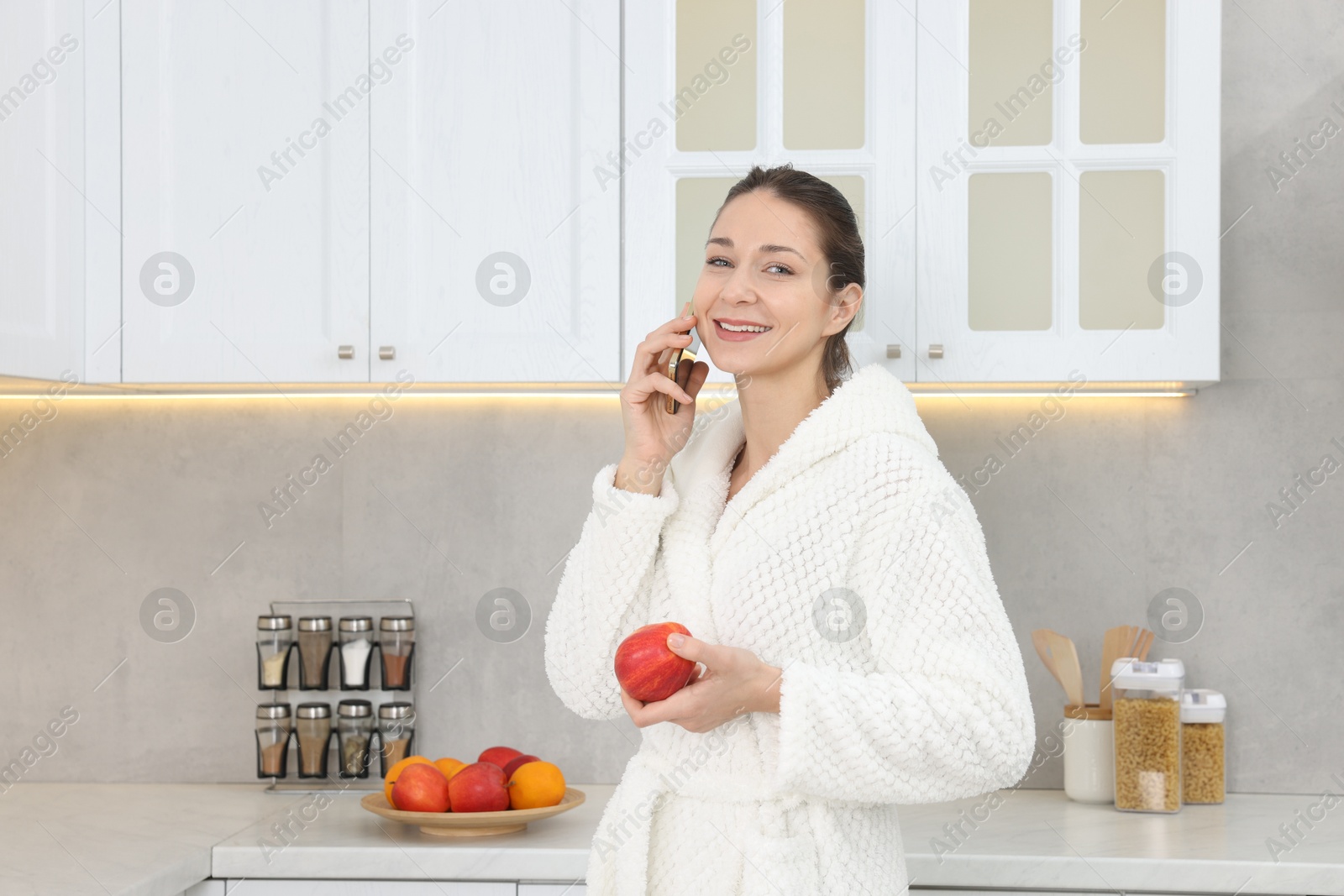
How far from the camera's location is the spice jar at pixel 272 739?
2064 mm

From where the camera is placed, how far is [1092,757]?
1.95 m

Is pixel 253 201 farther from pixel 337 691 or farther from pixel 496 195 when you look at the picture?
pixel 337 691

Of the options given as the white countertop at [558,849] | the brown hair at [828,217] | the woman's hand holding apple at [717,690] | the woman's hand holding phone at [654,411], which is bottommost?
the white countertop at [558,849]

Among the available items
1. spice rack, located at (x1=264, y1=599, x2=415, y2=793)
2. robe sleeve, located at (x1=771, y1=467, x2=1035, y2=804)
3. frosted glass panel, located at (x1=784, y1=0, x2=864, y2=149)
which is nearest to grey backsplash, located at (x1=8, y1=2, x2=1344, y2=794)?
spice rack, located at (x1=264, y1=599, x2=415, y2=793)

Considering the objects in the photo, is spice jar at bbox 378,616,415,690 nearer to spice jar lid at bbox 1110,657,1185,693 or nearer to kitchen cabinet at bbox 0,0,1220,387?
kitchen cabinet at bbox 0,0,1220,387

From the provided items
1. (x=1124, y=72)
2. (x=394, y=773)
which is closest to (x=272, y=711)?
(x=394, y=773)

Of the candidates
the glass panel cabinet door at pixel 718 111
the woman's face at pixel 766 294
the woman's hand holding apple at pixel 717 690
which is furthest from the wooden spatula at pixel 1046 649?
the woman's hand holding apple at pixel 717 690

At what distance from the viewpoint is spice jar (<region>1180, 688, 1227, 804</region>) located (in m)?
1.95

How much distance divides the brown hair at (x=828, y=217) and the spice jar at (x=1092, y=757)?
93cm

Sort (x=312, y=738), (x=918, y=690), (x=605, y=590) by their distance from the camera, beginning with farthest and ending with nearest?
1. (x=312, y=738)
2. (x=605, y=590)
3. (x=918, y=690)

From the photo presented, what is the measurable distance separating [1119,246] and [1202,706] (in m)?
0.76

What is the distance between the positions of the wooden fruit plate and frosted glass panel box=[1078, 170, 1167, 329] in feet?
3.63

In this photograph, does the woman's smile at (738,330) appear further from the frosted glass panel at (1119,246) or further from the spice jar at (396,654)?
the spice jar at (396,654)

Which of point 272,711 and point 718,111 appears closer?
point 718,111
